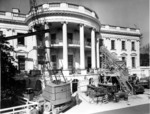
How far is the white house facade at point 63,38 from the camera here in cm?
1305

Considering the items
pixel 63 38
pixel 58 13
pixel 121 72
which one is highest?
pixel 58 13

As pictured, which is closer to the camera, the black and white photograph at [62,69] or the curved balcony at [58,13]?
the black and white photograph at [62,69]

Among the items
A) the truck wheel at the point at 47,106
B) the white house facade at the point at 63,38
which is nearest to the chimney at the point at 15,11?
the white house facade at the point at 63,38

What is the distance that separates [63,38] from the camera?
42.5 ft

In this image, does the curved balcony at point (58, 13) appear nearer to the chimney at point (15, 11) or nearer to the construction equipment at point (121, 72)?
the chimney at point (15, 11)

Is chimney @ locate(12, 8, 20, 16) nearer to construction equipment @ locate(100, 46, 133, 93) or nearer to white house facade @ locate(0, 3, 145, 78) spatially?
white house facade @ locate(0, 3, 145, 78)

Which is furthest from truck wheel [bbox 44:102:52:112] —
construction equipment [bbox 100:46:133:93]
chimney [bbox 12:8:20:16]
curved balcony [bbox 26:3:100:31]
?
chimney [bbox 12:8:20:16]

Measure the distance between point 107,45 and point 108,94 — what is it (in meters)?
13.6

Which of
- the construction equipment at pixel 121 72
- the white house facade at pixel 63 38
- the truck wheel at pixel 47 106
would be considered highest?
the white house facade at pixel 63 38

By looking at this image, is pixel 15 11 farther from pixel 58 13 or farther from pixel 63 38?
pixel 63 38

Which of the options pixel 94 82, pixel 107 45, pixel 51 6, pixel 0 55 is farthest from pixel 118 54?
pixel 0 55

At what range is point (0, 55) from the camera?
5820mm

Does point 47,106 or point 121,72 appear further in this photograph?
point 121,72

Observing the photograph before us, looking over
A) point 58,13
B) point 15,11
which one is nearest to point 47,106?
point 58,13
